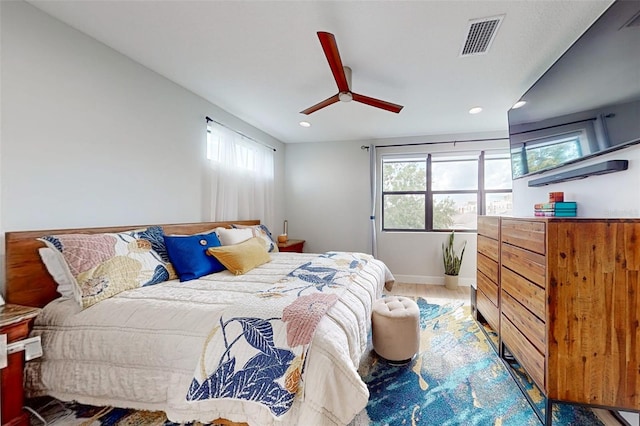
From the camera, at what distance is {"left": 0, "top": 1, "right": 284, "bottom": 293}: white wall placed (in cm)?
158

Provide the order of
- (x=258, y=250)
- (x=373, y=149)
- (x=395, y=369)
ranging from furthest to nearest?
(x=373, y=149)
(x=258, y=250)
(x=395, y=369)

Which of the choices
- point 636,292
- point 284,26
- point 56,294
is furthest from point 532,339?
point 56,294

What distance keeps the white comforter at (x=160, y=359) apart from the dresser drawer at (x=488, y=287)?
4.59 feet

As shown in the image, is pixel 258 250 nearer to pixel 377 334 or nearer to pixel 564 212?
pixel 377 334

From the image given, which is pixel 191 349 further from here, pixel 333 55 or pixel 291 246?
pixel 291 246

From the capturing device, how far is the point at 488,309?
2.46 meters

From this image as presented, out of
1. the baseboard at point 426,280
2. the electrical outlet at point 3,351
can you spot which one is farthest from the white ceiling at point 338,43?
the baseboard at point 426,280

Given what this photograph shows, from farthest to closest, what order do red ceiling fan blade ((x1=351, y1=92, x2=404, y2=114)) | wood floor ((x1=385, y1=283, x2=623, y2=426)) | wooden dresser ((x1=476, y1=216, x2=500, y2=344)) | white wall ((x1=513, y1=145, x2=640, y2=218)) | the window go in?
the window < wood floor ((x1=385, y1=283, x2=623, y2=426)) < red ceiling fan blade ((x1=351, y1=92, x2=404, y2=114)) < wooden dresser ((x1=476, y1=216, x2=500, y2=344)) < white wall ((x1=513, y1=145, x2=640, y2=218))

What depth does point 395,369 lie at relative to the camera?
203 cm

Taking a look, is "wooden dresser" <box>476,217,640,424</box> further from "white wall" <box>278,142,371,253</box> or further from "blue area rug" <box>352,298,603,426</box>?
"white wall" <box>278,142,371,253</box>

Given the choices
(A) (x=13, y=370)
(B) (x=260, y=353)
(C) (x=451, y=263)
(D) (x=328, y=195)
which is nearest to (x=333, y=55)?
(B) (x=260, y=353)

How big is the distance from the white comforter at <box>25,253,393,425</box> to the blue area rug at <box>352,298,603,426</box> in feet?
1.54

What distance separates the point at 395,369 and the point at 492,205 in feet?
10.9

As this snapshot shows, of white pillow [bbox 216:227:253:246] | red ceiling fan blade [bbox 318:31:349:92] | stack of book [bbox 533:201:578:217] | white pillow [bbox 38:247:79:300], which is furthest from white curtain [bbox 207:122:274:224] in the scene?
stack of book [bbox 533:201:578:217]
